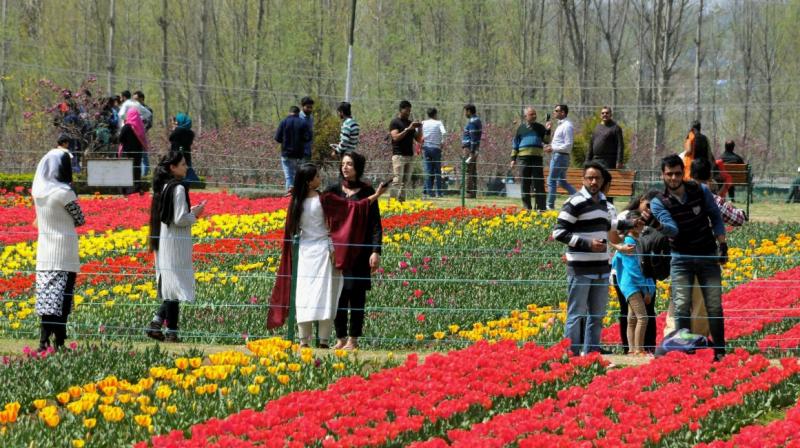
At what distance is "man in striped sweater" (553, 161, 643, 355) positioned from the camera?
10109mm

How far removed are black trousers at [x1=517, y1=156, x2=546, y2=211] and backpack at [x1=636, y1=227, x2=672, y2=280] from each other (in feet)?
31.2

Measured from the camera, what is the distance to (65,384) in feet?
28.4

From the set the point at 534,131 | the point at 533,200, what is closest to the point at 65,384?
the point at 534,131

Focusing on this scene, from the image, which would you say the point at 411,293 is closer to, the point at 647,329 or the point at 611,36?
the point at 647,329

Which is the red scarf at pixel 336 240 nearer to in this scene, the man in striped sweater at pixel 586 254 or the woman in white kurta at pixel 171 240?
the woman in white kurta at pixel 171 240

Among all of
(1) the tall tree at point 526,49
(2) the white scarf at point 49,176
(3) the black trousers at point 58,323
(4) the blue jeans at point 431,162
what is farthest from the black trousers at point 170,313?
(1) the tall tree at point 526,49

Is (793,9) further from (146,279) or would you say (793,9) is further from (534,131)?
(146,279)

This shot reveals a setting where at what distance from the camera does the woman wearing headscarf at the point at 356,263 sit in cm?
1099

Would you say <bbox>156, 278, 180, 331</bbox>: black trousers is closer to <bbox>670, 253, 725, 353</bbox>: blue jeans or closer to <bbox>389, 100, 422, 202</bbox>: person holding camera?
<bbox>670, 253, 725, 353</bbox>: blue jeans

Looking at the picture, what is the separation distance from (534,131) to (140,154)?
8309 millimetres

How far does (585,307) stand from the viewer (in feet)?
33.7

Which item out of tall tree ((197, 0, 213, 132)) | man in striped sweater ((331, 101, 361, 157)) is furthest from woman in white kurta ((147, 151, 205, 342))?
tall tree ((197, 0, 213, 132))

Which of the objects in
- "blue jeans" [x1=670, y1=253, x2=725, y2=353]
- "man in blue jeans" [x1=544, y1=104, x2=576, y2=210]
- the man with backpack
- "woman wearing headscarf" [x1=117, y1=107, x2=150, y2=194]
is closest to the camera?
"blue jeans" [x1=670, y1=253, x2=725, y2=353]

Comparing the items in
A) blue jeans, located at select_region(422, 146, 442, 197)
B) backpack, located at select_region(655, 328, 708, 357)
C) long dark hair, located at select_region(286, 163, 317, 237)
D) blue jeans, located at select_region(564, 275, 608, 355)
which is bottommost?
backpack, located at select_region(655, 328, 708, 357)
